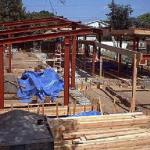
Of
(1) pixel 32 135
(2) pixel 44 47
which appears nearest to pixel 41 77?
(1) pixel 32 135

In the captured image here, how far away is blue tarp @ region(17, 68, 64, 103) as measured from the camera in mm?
21375

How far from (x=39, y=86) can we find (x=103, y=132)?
868 centimetres

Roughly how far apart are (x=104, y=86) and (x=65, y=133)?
14393 mm

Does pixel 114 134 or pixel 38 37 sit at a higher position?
pixel 38 37

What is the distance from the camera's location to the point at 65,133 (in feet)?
44.0

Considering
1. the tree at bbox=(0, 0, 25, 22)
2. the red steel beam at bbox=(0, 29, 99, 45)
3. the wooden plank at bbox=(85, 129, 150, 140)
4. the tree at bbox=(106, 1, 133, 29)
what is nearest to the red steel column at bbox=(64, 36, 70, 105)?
the red steel beam at bbox=(0, 29, 99, 45)

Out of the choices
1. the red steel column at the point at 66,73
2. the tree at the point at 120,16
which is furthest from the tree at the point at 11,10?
the red steel column at the point at 66,73

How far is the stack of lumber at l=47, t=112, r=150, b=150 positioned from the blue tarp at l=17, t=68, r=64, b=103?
7051mm

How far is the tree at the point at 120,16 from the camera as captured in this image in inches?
2613

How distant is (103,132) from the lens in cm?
1354

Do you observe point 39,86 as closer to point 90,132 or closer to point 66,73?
point 66,73

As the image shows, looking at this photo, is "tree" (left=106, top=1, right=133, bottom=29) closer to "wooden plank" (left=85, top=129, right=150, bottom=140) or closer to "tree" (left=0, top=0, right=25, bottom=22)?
"tree" (left=0, top=0, right=25, bottom=22)

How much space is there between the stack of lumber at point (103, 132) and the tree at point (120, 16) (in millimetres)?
52499

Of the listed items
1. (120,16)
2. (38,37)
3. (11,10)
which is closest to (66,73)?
(38,37)
